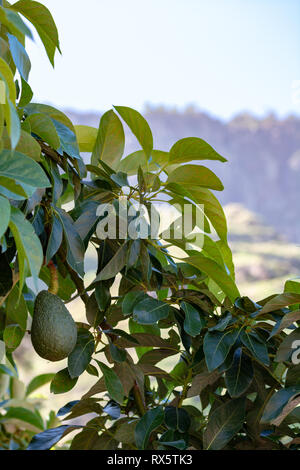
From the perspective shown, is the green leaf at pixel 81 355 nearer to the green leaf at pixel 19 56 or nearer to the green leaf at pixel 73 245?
the green leaf at pixel 73 245

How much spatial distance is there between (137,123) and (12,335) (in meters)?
0.26

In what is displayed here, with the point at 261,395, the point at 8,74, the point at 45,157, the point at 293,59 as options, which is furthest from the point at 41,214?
the point at 293,59

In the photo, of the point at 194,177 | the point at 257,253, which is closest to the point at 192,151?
the point at 194,177

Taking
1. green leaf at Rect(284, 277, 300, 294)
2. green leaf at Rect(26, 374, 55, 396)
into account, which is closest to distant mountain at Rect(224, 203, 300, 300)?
green leaf at Rect(26, 374, 55, 396)

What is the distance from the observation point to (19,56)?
391 millimetres

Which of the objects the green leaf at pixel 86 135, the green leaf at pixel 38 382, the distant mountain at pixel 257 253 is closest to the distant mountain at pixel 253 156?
the distant mountain at pixel 257 253

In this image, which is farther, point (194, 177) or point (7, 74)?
point (194, 177)

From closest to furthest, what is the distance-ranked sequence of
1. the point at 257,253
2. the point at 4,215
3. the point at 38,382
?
the point at 4,215
the point at 38,382
the point at 257,253

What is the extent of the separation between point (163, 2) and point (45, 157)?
9.20ft

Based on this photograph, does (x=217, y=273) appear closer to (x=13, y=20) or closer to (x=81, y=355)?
(x=81, y=355)

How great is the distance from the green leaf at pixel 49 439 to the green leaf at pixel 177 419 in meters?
0.09

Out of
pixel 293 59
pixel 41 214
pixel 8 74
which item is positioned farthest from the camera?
pixel 293 59
